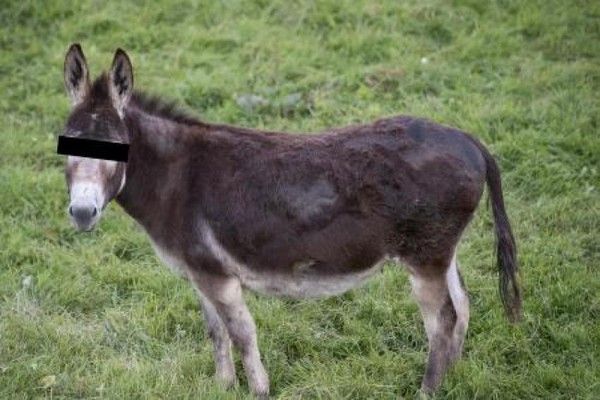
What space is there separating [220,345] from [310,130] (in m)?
3.15

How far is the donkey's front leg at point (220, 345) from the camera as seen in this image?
4176 millimetres

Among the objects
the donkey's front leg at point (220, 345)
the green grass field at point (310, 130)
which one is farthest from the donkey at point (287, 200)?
the green grass field at point (310, 130)

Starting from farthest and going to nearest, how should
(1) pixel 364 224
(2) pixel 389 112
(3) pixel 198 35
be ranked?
(3) pixel 198 35, (2) pixel 389 112, (1) pixel 364 224

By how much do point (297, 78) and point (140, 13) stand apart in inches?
99.8

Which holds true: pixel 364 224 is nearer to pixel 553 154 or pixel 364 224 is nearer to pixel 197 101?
pixel 553 154

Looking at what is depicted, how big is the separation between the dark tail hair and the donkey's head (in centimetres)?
211

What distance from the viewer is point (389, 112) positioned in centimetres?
708

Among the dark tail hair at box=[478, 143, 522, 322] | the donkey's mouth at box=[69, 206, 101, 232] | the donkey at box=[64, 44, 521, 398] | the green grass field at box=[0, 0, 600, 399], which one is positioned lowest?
the green grass field at box=[0, 0, 600, 399]

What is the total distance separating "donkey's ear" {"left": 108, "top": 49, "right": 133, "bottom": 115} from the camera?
11.9ft

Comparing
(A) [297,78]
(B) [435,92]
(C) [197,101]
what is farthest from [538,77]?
(C) [197,101]

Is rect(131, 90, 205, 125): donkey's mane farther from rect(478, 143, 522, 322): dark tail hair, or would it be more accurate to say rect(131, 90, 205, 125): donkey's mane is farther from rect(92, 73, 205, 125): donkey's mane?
rect(478, 143, 522, 322): dark tail hair

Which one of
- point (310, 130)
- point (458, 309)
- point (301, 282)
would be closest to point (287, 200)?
point (301, 282)

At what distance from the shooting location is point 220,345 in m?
4.20

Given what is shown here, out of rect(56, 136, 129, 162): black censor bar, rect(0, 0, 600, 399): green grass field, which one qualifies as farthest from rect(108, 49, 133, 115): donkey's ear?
rect(0, 0, 600, 399): green grass field
